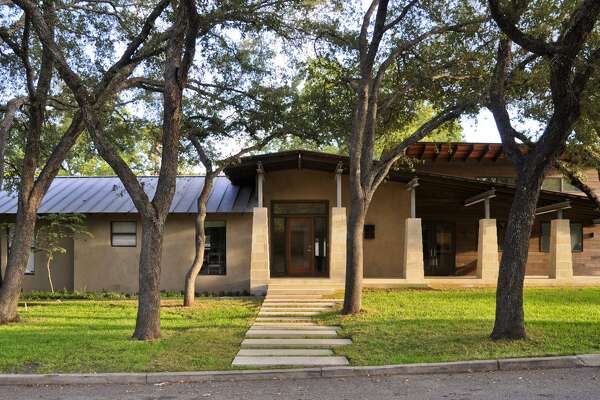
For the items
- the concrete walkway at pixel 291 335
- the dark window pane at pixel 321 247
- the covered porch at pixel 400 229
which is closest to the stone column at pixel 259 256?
the covered porch at pixel 400 229

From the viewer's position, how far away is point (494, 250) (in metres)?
19.4

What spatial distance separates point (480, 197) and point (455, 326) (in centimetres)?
918

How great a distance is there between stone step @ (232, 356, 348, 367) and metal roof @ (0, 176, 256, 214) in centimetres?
1076

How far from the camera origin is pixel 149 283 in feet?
35.6

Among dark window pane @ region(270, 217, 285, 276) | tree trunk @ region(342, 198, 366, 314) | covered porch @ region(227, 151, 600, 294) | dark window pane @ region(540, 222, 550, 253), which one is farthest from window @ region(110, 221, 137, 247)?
dark window pane @ region(540, 222, 550, 253)

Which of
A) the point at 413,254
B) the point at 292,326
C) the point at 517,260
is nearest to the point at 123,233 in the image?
the point at 292,326

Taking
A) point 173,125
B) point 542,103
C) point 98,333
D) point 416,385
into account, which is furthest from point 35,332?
point 542,103

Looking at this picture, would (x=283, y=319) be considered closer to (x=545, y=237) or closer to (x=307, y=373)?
(x=307, y=373)

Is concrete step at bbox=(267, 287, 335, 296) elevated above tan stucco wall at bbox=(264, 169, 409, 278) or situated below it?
below

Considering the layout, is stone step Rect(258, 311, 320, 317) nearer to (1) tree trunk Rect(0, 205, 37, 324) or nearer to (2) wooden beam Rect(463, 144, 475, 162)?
(1) tree trunk Rect(0, 205, 37, 324)

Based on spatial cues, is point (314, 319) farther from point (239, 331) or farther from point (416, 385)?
point (416, 385)

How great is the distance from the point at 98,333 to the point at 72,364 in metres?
2.74

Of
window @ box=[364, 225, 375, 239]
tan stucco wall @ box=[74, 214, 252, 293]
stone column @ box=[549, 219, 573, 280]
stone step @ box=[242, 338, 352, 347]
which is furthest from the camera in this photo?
window @ box=[364, 225, 375, 239]

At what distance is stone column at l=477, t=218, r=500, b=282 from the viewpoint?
62.8 feet
